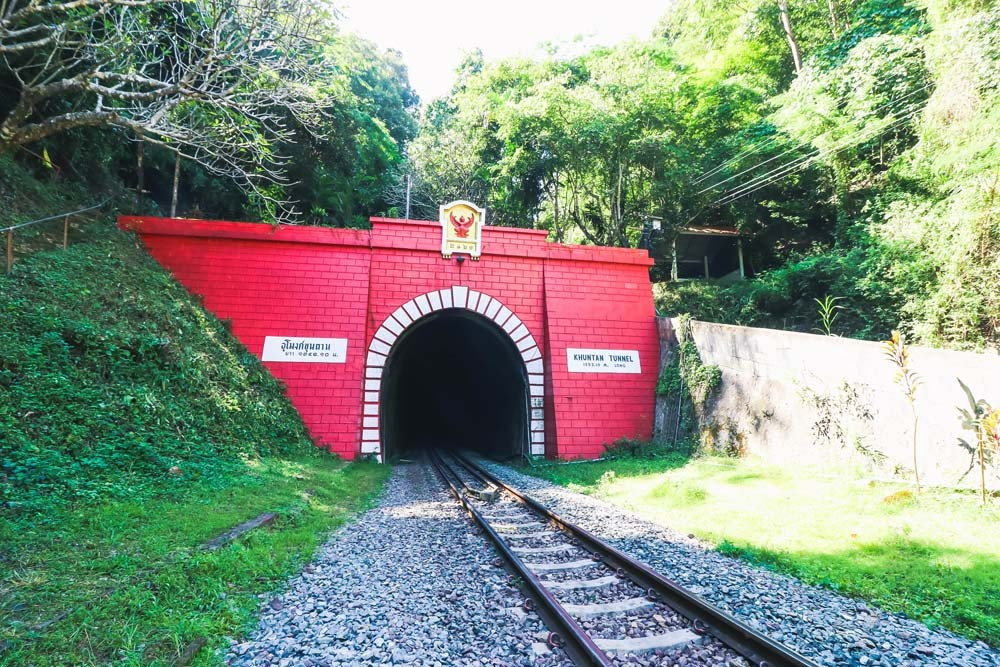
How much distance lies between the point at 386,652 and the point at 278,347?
371 inches

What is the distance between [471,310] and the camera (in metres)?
12.4

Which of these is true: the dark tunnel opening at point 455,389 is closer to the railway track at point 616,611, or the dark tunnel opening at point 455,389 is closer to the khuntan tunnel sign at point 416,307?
the khuntan tunnel sign at point 416,307

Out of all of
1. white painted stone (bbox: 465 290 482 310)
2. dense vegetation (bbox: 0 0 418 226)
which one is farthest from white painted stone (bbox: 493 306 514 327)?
dense vegetation (bbox: 0 0 418 226)

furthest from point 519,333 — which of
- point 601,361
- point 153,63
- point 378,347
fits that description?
point 153,63

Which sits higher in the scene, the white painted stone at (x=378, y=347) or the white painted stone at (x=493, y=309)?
the white painted stone at (x=493, y=309)

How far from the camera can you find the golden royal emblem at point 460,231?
40.5 ft

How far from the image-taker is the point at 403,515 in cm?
651

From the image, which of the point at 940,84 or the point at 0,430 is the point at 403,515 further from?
the point at 940,84

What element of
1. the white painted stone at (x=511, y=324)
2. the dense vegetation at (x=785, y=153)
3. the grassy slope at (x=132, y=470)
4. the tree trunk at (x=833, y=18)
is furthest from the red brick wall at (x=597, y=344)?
the tree trunk at (x=833, y=18)

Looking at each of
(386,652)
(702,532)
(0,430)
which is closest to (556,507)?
(702,532)

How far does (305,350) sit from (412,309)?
2.58m

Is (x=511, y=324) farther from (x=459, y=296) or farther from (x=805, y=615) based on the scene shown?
(x=805, y=615)

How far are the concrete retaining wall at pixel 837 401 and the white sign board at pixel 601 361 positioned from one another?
1789 mm

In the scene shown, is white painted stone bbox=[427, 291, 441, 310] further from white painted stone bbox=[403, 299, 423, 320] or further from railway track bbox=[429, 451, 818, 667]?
→ railway track bbox=[429, 451, 818, 667]
